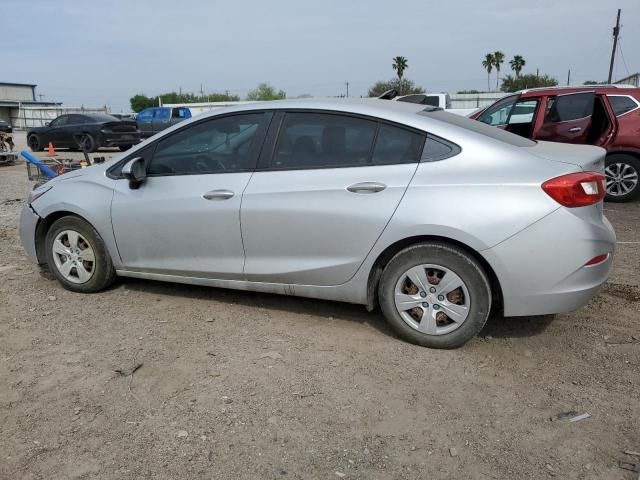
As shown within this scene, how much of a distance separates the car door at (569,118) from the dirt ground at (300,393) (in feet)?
15.3

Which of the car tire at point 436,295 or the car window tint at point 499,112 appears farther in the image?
the car window tint at point 499,112

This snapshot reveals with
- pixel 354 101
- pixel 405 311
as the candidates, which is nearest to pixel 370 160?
pixel 354 101

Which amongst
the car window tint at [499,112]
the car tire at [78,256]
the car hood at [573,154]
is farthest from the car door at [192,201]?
the car window tint at [499,112]

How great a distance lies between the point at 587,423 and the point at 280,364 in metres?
1.74

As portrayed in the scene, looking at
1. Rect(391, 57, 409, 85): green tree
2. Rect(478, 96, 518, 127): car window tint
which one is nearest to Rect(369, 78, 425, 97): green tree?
Rect(391, 57, 409, 85): green tree

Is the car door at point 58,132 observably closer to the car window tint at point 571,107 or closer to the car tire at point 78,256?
the car tire at point 78,256

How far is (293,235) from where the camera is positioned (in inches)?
148

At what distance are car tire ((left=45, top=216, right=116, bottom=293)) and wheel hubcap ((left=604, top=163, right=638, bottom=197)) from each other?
7540 mm

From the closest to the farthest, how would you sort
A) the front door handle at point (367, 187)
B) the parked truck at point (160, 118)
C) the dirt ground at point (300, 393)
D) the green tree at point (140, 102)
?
the dirt ground at point (300, 393) < the front door handle at point (367, 187) < the parked truck at point (160, 118) < the green tree at point (140, 102)

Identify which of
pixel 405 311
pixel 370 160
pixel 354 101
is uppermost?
pixel 354 101

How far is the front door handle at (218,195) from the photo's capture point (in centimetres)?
391

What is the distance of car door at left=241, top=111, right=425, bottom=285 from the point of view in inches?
139

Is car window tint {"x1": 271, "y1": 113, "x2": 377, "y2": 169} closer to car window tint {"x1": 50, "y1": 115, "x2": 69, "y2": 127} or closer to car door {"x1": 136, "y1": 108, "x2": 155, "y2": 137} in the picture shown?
car window tint {"x1": 50, "y1": 115, "x2": 69, "y2": 127}

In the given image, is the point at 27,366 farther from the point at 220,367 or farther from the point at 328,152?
the point at 328,152
